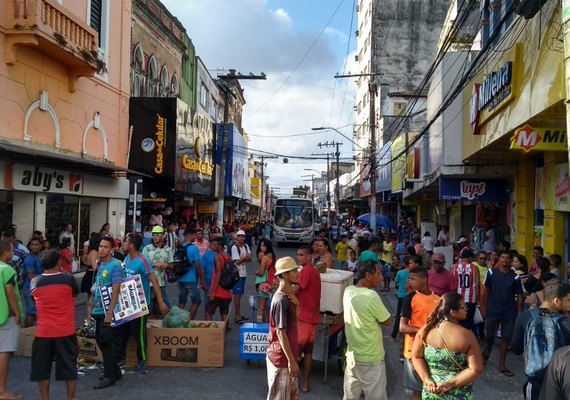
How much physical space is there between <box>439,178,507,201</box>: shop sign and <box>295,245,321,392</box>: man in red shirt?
9.73 metres

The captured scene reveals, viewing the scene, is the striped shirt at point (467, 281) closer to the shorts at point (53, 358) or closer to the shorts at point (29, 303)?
the shorts at point (53, 358)

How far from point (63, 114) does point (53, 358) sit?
10267 mm

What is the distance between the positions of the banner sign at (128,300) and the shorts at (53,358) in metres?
0.78

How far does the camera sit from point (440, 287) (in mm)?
7855

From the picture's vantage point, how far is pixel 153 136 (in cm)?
2155

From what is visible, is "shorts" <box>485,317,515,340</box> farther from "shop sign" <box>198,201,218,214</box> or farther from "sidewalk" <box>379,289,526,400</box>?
"shop sign" <box>198,201,218,214</box>

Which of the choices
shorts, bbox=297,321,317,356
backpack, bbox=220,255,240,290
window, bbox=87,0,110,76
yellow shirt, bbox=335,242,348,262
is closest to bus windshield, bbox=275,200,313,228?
yellow shirt, bbox=335,242,348,262

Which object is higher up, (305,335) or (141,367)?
(305,335)

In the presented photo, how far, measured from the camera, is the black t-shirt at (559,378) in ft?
10.7

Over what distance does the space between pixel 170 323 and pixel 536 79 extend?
6.67 m

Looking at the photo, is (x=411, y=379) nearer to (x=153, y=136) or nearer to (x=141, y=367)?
(x=141, y=367)

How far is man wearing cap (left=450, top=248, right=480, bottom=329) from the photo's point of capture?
338 inches

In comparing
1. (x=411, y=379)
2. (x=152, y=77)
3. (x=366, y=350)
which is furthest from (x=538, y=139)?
(x=152, y=77)

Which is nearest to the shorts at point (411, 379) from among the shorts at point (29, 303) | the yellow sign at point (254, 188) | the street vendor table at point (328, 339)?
the street vendor table at point (328, 339)
